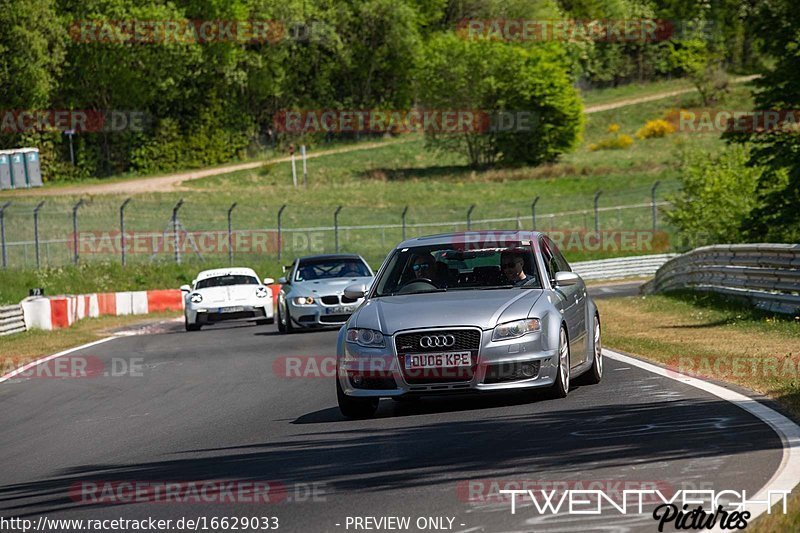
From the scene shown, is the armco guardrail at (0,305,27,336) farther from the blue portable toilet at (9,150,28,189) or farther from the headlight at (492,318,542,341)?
the blue portable toilet at (9,150,28,189)

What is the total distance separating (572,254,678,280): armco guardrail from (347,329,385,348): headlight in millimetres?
35212

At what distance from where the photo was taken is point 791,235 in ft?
86.7

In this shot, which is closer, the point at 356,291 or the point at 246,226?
the point at 356,291

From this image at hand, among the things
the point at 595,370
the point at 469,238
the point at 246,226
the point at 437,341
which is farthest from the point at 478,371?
the point at 246,226

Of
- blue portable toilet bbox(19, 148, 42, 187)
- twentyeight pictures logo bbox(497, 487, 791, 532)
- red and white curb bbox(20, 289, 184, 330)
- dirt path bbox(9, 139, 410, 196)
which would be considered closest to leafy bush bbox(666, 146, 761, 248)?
red and white curb bbox(20, 289, 184, 330)

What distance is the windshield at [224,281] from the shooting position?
2814 cm

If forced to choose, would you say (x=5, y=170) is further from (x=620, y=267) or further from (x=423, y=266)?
(x=423, y=266)

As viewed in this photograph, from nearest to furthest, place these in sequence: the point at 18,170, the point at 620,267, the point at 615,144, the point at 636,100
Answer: the point at 18,170 → the point at 620,267 → the point at 615,144 → the point at 636,100

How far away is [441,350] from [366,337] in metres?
0.66

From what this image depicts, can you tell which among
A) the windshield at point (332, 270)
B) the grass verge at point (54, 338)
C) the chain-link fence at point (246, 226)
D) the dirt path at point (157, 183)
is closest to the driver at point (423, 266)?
the grass verge at point (54, 338)

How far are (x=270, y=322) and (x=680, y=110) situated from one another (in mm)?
74651

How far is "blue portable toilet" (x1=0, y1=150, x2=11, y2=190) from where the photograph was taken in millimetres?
45500

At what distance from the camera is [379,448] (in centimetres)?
905

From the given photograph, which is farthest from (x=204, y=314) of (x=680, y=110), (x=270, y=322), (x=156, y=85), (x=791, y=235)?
(x=680, y=110)
